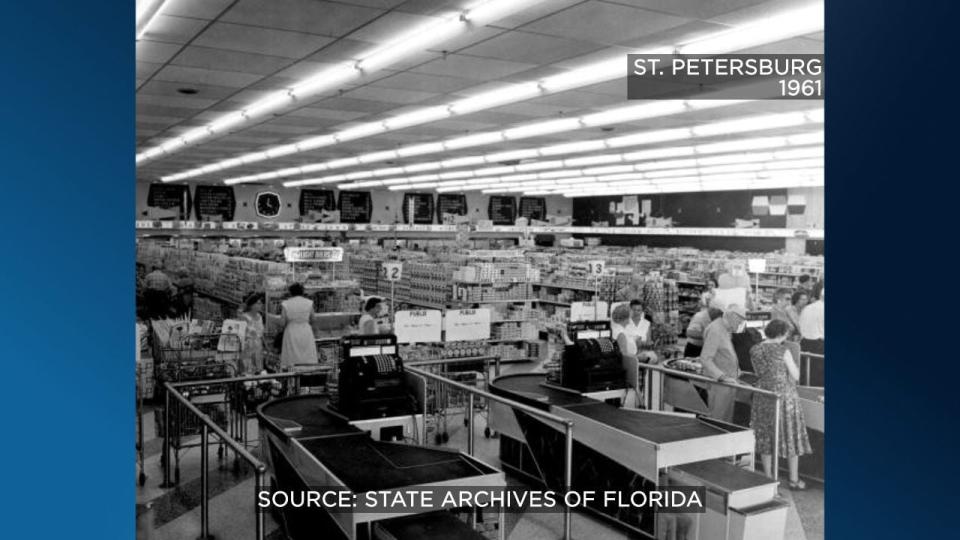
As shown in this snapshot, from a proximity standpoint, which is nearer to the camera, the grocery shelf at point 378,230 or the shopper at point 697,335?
the shopper at point 697,335

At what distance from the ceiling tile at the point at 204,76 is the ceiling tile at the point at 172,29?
46.2 inches

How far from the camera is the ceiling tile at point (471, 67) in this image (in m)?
7.14

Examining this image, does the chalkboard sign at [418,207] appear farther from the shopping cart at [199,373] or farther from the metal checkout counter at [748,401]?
the metal checkout counter at [748,401]

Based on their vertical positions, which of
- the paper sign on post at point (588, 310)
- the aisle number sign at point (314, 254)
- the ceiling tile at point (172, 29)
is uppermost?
the ceiling tile at point (172, 29)

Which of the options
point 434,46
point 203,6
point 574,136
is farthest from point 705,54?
point 574,136

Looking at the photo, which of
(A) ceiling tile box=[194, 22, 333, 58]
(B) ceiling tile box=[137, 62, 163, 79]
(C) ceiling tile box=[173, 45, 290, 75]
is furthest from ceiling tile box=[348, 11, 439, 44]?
(B) ceiling tile box=[137, 62, 163, 79]

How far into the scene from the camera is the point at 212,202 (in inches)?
950

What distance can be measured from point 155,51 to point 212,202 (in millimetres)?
17983

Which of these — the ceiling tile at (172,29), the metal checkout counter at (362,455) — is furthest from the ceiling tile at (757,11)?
the ceiling tile at (172,29)

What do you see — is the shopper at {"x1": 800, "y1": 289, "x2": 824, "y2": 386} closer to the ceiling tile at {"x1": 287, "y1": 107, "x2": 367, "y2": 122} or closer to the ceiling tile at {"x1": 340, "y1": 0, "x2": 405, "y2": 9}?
the ceiling tile at {"x1": 340, "y1": 0, "x2": 405, "y2": 9}

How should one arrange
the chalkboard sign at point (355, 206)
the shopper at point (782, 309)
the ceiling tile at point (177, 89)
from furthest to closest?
the chalkboard sign at point (355, 206), the shopper at point (782, 309), the ceiling tile at point (177, 89)

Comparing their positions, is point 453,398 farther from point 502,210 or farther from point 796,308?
point 502,210
